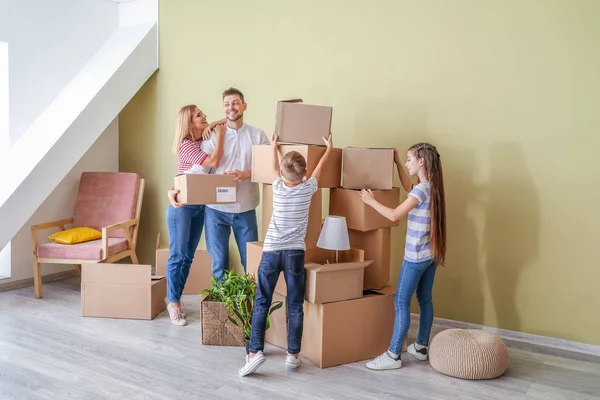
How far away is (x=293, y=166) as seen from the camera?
299 cm

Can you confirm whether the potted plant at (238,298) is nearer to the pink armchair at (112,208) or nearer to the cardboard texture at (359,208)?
the cardboard texture at (359,208)

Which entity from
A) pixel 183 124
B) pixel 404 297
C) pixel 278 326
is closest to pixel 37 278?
pixel 183 124

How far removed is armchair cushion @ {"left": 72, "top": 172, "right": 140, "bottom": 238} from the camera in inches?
193

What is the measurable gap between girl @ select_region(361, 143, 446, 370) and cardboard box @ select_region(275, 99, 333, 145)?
0.46 meters

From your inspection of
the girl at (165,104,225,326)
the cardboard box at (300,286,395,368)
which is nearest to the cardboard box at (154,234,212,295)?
the girl at (165,104,225,326)

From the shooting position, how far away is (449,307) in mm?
3857

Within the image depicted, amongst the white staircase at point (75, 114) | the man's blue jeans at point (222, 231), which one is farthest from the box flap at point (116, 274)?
the white staircase at point (75, 114)

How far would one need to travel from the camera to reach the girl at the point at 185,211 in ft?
11.9

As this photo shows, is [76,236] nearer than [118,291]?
No

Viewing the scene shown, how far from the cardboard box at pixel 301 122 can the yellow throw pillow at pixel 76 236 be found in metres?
2.12

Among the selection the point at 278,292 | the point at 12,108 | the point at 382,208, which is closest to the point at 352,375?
the point at 278,292

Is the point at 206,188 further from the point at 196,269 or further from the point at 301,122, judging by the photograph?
the point at 196,269

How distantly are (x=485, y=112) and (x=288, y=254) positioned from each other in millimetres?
1578

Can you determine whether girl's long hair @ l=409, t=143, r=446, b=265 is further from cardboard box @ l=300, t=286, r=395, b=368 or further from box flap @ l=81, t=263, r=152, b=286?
box flap @ l=81, t=263, r=152, b=286
